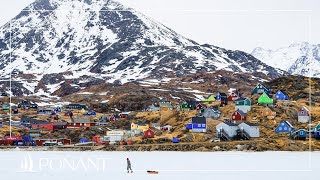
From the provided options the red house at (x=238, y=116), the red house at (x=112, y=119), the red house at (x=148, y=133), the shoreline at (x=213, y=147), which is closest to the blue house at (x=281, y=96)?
the red house at (x=238, y=116)

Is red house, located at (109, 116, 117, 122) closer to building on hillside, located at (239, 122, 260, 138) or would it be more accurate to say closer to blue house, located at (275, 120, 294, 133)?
building on hillside, located at (239, 122, 260, 138)

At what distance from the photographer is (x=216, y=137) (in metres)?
120

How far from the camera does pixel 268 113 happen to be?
12988cm

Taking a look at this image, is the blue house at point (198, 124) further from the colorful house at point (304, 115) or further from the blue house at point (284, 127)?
the colorful house at point (304, 115)

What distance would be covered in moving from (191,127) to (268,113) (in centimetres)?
2219

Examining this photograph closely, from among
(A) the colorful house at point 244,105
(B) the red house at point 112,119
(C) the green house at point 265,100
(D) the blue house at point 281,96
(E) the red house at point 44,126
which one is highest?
(D) the blue house at point 281,96

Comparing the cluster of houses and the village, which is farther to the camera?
the village

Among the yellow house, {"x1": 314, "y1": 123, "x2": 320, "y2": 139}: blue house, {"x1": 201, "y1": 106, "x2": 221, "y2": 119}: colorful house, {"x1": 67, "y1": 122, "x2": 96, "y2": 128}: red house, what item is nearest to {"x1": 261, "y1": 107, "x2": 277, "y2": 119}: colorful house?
{"x1": 201, "y1": 106, "x2": 221, "y2": 119}: colorful house

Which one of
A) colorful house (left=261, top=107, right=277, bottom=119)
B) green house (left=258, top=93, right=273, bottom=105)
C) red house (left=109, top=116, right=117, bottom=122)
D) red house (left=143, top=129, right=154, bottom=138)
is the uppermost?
green house (left=258, top=93, right=273, bottom=105)

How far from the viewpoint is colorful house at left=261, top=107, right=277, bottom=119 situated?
128837 millimetres

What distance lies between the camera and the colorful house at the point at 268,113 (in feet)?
423

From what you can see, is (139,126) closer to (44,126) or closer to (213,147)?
(213,147)

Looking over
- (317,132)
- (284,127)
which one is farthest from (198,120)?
(317,132)
